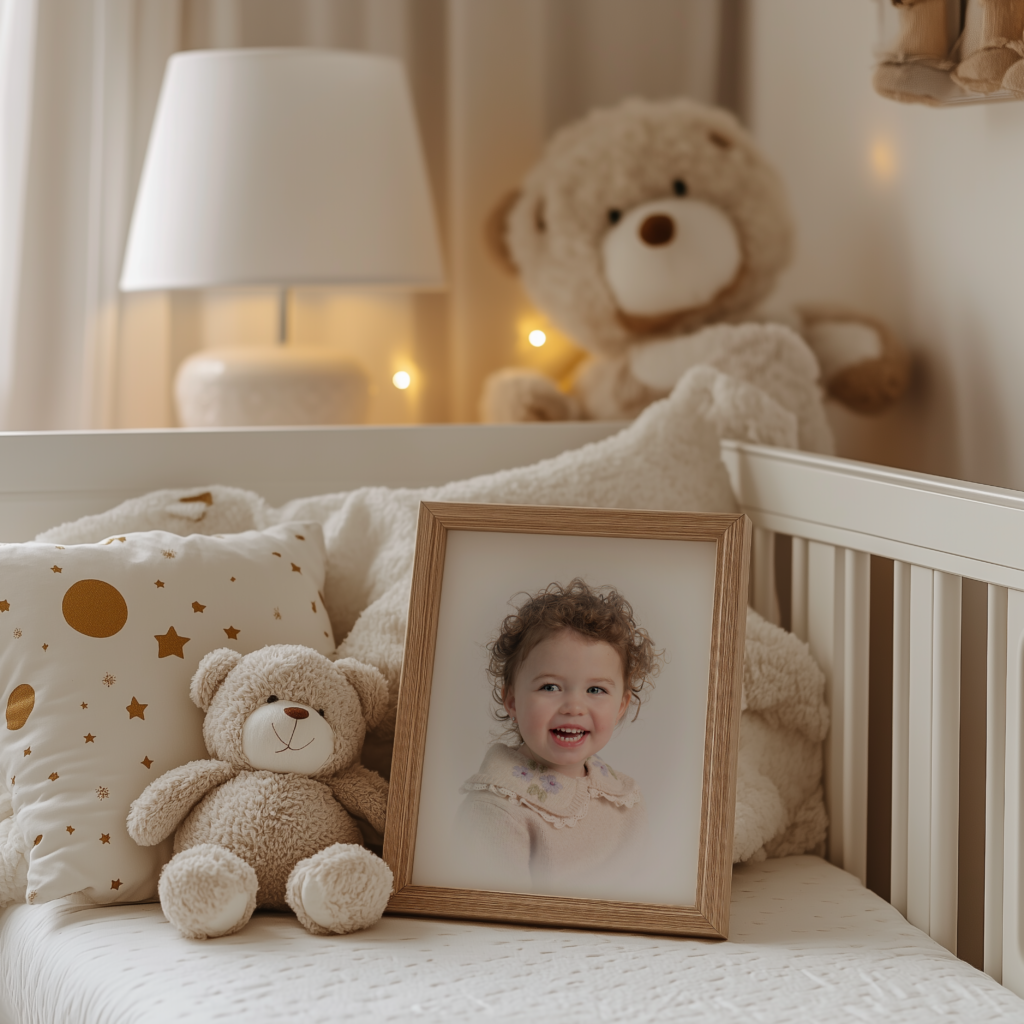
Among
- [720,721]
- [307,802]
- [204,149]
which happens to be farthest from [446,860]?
[204,149]

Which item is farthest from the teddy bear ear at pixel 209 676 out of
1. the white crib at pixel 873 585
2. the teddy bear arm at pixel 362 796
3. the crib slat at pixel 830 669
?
the crib slat at pixel 830 669

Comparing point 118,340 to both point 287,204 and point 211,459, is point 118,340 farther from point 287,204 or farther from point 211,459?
point 211,459

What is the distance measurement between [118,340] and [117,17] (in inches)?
17.6

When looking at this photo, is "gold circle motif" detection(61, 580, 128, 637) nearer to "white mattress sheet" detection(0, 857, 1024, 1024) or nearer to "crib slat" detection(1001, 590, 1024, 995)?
"white mattress sheet" detection(0, 857, 1024, 1024)

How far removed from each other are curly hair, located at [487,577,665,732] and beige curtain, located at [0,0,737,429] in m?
0.90

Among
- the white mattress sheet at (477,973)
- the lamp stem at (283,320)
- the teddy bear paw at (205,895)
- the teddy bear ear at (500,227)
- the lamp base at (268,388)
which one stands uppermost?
the teddy bear ear at (500,227)

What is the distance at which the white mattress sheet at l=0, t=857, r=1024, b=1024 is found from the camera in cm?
71

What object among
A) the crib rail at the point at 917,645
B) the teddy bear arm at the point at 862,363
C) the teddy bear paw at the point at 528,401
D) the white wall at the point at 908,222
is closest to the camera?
the crib rail at the point at 917,645

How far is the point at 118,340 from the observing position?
164 cm

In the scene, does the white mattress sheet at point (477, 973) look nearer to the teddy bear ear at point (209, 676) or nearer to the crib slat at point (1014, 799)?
the crib slat at point (1014, 799)

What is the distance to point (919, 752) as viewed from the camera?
918 mm

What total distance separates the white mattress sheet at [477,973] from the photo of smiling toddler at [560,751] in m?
0.05

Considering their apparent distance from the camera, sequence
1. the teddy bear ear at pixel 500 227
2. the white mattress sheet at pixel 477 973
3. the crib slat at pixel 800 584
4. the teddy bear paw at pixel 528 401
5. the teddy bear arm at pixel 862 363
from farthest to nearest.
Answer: the teddy bear ear at pixel 500 227
the teddy bear paw at pixel 528 401
the teddy bear arm at pixel 862 363
the crib slat at pixel 800 584
the white mattress sheet at pixel 477 973

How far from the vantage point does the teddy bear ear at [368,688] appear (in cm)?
93
